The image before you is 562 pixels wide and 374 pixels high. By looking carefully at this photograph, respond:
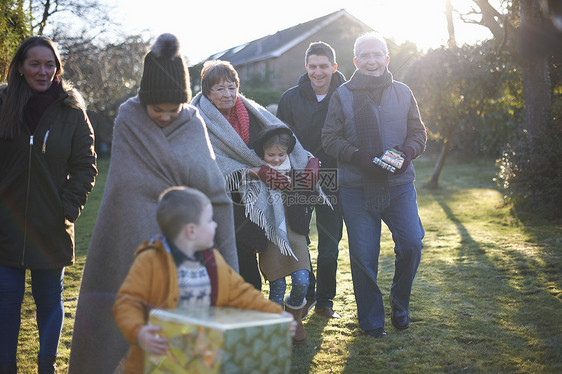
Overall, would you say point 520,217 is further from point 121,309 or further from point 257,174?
point 121,309

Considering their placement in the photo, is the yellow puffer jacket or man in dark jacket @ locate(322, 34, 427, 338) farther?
man in dark jacket @ locate(322, 34, 427, 338)

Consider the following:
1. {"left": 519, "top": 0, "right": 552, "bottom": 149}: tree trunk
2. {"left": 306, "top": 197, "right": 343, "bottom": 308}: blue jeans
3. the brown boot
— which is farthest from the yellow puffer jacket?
{"left": 519, "top": 0, "right": 552, "bottom": 149}: tree trunk

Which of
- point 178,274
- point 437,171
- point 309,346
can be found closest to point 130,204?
point 178,274

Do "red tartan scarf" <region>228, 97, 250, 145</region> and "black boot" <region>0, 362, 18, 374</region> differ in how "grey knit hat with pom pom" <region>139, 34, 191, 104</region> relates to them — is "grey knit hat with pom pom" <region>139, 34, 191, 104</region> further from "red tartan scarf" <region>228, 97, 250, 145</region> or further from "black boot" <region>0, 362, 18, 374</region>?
"black boot" <region>0, 362, 18, 374</region>

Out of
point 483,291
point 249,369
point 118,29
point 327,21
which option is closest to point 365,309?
point 483,291

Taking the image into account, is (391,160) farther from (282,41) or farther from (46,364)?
(282,41)

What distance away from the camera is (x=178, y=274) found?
7.97 feet

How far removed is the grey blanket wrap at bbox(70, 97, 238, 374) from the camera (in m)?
2.85

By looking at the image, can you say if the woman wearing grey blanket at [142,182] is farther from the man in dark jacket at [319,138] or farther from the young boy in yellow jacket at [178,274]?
the man in dark jacket at [319,138]

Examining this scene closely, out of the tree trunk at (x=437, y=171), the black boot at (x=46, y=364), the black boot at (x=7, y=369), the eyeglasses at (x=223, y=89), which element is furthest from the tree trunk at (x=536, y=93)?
the black boot at (x=7, y=369)

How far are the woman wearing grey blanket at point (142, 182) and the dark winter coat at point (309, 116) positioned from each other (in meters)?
2.17

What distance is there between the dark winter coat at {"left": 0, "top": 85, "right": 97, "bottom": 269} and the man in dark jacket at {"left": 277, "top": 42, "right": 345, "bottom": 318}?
2214mm

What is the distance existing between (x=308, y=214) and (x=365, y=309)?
93 centimetres

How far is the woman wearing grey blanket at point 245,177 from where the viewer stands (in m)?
3.96
